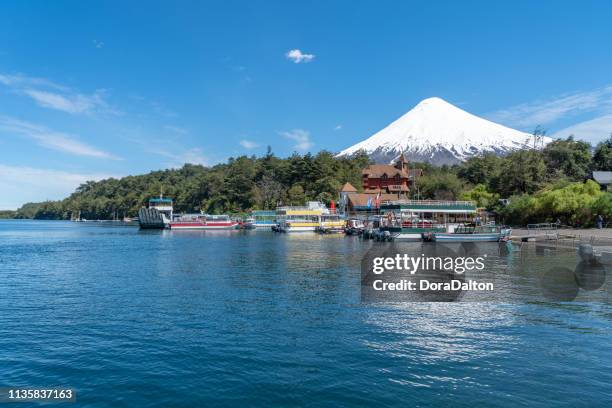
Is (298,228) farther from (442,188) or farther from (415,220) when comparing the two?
(442,188)

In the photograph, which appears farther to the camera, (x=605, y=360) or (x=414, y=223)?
(x=414, y=223)

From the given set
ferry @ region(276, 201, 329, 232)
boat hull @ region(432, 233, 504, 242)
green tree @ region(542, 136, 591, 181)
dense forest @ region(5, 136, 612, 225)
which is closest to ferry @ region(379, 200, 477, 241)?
boat hull @ region(432, 233, 504, 242)

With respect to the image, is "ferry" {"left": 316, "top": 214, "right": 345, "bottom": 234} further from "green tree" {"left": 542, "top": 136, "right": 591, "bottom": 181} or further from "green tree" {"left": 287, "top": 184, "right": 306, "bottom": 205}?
"green tree" {"left": 542, "top": 136, "right": 591, "bottom": 181}

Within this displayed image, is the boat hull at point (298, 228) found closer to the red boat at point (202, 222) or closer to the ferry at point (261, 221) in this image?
the ferry at point (261, 221)

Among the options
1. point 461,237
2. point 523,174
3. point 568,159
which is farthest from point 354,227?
point 568,159

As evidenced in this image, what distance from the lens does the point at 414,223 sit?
5422 cm

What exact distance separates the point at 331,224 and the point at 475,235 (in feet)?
109

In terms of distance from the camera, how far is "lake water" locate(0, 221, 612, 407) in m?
9.29

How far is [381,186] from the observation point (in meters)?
101

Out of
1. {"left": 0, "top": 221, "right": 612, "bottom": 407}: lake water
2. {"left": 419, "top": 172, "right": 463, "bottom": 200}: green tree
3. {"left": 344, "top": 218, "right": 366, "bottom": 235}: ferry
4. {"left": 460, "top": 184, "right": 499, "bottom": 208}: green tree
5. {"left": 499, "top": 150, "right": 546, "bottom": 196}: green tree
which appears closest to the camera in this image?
{"left": 0, "top": 221, "right": 612, "bottom": 407}: lake water

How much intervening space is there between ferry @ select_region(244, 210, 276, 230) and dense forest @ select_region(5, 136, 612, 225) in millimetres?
8740

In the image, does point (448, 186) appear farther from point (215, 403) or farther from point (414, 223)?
point (215, 403)

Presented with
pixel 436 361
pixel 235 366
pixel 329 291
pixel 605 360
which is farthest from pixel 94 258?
pixel 605 360

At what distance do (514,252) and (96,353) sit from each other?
3628cm
